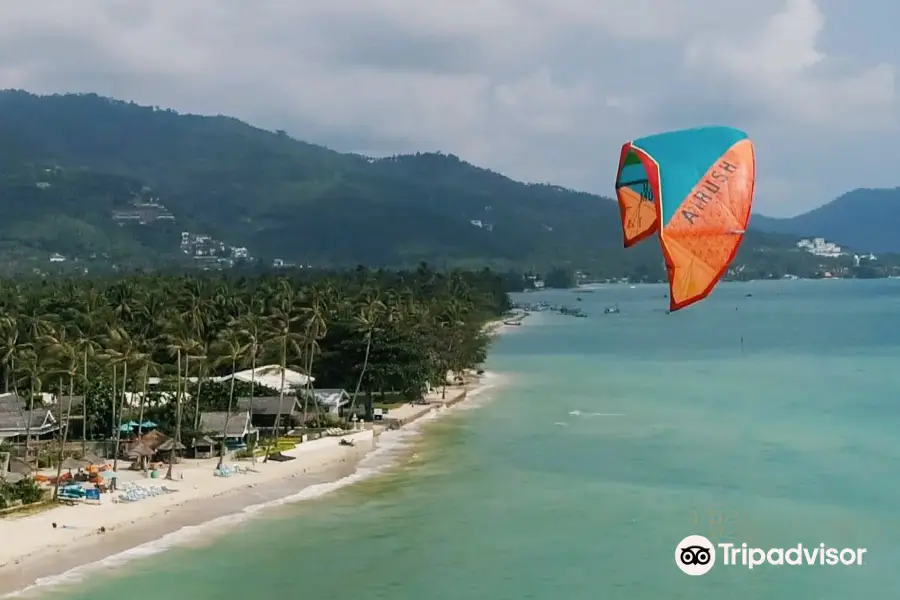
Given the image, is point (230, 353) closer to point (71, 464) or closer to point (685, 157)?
point (71, 464)

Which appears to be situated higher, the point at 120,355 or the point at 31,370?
the point at 120,355

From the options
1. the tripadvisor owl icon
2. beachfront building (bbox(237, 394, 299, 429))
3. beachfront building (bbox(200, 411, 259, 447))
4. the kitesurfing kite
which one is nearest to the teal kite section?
the kitesurfing kite

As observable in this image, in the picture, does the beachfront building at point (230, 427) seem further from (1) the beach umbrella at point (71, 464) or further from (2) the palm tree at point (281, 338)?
(1) the beach umbrella at point (71, 464)

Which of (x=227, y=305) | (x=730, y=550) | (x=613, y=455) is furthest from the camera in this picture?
(x=227, y=305)

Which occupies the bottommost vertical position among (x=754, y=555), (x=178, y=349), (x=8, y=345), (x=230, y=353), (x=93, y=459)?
(x=93, y=459)

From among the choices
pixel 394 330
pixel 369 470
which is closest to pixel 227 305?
pixel 394 330

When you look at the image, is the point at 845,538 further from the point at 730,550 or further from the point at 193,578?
the point at 193,578

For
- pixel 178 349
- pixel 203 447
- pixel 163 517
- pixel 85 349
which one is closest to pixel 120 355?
pixel 85 349

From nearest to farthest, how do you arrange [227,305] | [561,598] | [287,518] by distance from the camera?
[561,598]
[287,518]
[227,305]
